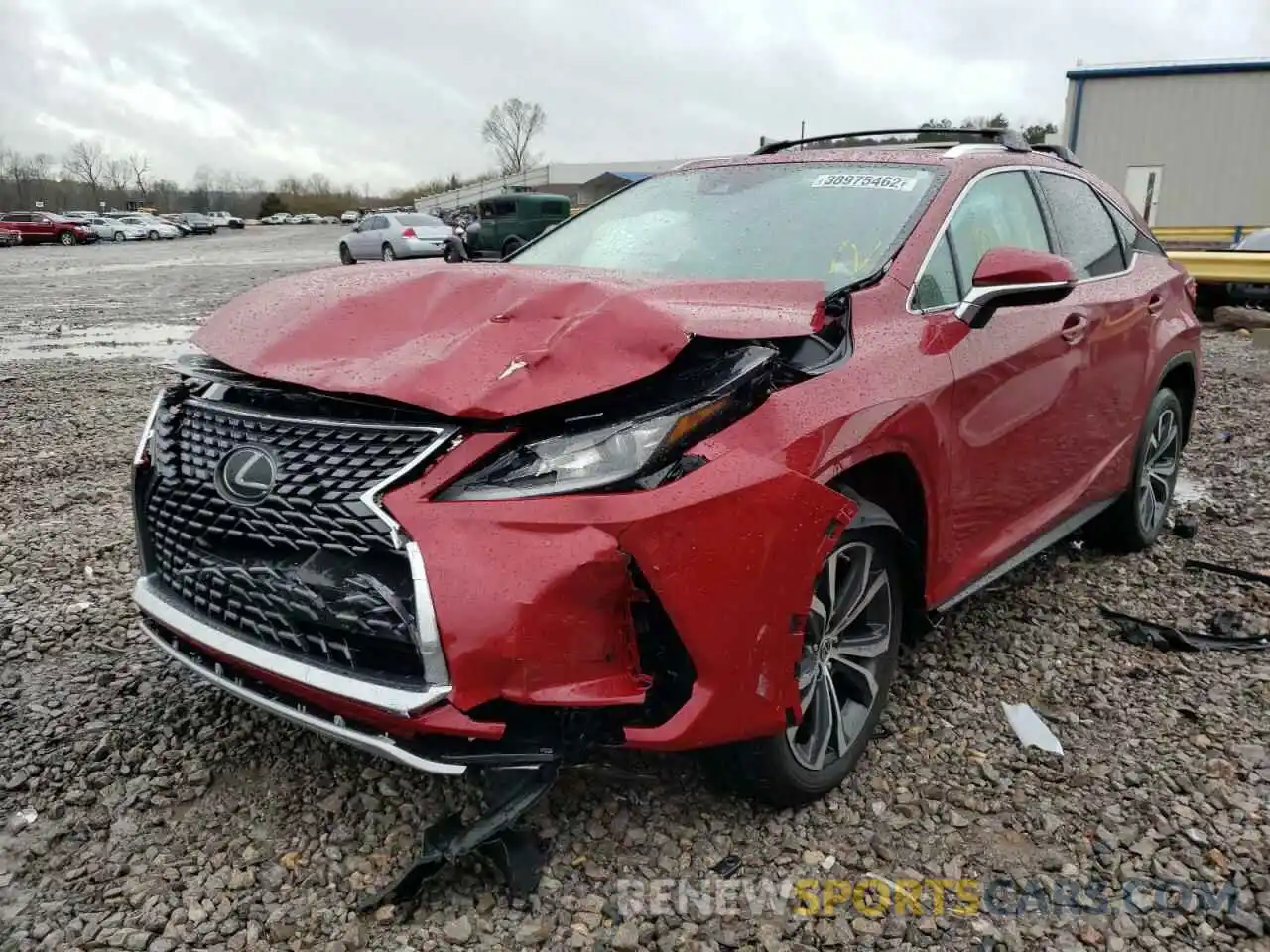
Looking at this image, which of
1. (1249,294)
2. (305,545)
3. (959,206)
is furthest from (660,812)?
(1249,294)

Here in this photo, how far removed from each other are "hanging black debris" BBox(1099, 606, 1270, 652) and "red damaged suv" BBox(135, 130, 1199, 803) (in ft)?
3.27

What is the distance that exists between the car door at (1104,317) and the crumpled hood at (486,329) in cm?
166

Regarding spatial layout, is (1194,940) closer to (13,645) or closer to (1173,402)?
(1173,402)

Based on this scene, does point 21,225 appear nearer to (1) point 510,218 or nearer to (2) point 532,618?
(1) point 510,218

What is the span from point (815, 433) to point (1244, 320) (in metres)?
12.7

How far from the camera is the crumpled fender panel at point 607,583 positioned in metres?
1.87

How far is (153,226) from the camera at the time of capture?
2283 inches

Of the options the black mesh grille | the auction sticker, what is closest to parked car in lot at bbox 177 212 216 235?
the auction sticker

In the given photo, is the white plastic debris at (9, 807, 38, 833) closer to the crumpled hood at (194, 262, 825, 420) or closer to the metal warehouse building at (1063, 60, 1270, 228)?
the crumpled hood at (194, 262, 825, 420)

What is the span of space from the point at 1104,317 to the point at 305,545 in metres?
3.06

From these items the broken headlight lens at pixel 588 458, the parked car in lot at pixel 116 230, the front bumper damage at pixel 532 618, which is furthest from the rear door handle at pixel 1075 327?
the parked car in lot at pixel 116 230

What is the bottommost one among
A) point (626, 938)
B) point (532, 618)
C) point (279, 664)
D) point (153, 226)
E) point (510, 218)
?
point (626, 938)

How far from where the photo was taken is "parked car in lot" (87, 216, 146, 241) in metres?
52.9

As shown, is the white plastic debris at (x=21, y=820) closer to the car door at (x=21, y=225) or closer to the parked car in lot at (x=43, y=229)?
the parked car in lot at (x=43, y=229)
